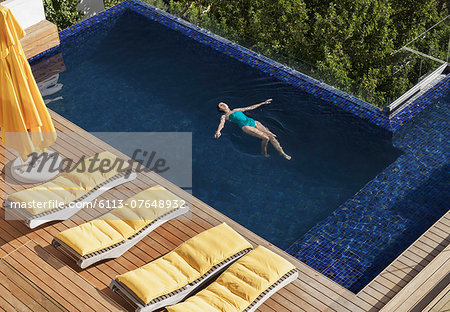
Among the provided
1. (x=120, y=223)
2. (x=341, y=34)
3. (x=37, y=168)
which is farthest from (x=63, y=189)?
(x=341, y=34)

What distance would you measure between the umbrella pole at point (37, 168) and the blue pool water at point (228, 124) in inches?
90.1

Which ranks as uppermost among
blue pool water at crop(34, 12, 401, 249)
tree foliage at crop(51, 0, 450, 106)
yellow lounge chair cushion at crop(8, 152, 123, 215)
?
tree foliage at crop(51, 0, 450, 106)

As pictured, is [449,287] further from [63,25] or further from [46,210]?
[63,25]

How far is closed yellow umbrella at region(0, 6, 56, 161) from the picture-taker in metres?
8.71

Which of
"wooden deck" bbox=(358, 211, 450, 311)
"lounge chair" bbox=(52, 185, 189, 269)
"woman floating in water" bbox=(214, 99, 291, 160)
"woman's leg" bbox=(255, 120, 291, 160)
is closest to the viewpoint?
"wooden deck" bbox=(358, 211, 450, 311)

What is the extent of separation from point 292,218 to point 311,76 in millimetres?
4229

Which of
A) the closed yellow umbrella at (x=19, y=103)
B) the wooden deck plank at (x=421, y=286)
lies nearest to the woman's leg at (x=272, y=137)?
the wooden deck plank at (x=421, y=286)

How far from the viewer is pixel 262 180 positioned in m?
11.1

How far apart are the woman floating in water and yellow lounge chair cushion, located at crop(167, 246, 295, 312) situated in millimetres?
3606

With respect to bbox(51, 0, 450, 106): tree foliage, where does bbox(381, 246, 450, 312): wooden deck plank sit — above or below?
below

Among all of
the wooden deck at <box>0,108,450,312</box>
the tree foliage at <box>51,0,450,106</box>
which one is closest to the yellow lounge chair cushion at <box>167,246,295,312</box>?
the wooden deck at <box>0,108,450,312</box>

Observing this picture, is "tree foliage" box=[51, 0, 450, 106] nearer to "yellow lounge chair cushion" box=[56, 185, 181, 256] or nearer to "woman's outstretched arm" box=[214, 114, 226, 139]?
"woman's outstretched arm" box=[214, 114, 226, 139]

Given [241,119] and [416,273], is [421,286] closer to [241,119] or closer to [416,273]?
[416,273]

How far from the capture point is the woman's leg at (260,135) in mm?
11683
